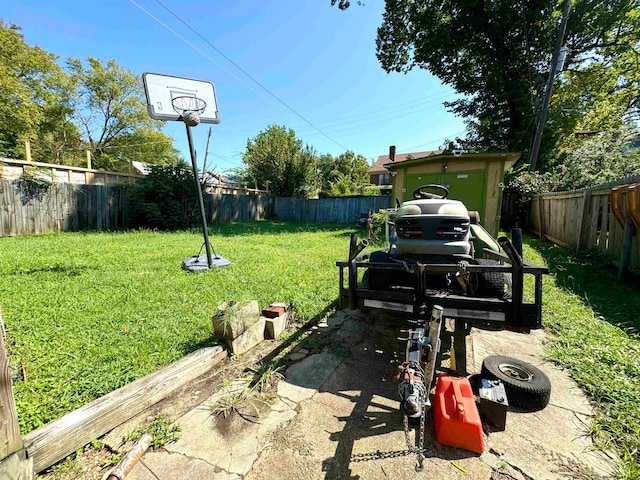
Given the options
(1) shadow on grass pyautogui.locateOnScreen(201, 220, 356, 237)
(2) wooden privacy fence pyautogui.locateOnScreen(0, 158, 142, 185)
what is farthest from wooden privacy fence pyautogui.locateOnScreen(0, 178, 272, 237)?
(1) shadow on grass pyautogui.locateOnScreen(201, 220, 356, 237)

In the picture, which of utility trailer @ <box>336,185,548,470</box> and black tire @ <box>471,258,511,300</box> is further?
black tire @ <box>471,258,511,300</box>

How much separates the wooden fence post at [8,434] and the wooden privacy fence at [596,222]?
18.4 ft

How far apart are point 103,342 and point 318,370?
1.68m

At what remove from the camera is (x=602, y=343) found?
218 centimetres

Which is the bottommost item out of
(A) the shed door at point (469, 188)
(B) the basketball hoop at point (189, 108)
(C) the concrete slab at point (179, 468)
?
(C) the concrete slab at point (179, 468)

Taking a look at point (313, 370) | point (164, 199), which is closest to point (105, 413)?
point (313, 370)

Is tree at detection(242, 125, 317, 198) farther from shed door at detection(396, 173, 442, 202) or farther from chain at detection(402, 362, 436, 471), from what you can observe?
chain at detection(402, 362, 436, 471)

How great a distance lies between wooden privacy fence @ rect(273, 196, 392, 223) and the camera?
1300 centimetres

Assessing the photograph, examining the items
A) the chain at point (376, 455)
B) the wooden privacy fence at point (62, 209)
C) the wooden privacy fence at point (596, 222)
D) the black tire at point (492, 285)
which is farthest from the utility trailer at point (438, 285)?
the wooden privacy fence at point (62, 209)

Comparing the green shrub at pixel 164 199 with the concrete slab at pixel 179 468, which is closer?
the concrete slab at pixel 179 468

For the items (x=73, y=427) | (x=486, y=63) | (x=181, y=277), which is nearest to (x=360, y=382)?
(x=73, y=427)

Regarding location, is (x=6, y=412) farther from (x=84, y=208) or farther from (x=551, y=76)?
(x=551, y=76)

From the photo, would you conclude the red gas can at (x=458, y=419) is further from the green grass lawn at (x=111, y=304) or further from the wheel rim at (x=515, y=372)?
the green grass lawn at (x=111, y=304)

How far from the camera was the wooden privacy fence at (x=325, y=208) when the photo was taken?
13000 mm
